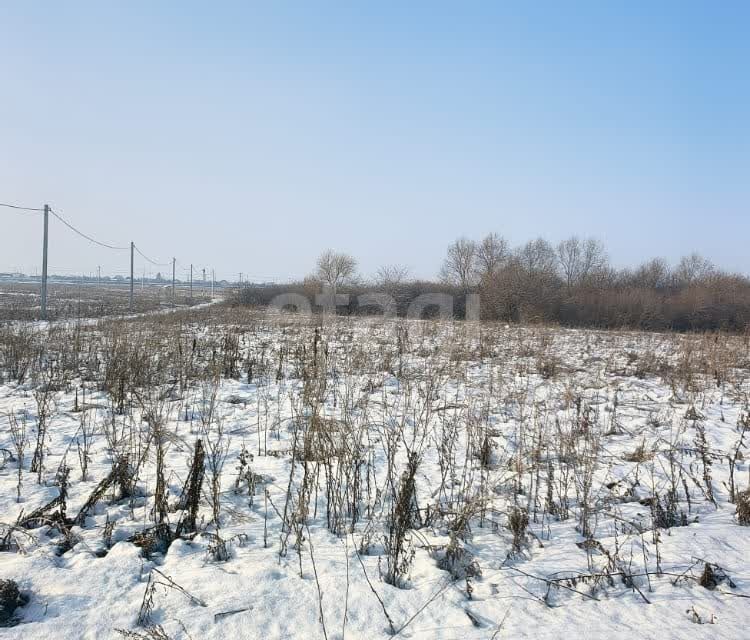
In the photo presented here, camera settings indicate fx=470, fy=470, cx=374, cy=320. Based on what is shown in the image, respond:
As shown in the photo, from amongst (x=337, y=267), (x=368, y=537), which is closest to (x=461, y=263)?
(x=337, y=267)

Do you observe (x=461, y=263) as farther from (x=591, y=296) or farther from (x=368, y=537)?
(x=368, y=537)

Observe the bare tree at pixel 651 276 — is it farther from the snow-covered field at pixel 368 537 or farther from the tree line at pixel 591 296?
the snow-covered field at pixel 368 537

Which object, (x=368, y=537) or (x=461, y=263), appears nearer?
(x=368, y=537)

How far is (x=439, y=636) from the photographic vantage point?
80.9 inches

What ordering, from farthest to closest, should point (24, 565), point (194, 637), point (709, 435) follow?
point (709, 435) → point (24, 565) → point (194, 637)

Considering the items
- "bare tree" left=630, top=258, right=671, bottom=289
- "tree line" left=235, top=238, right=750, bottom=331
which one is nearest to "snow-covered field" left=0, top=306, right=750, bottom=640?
"tree line" left=235, top=238, right=750, bottom=331

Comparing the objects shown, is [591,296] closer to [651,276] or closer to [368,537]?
[651,276]

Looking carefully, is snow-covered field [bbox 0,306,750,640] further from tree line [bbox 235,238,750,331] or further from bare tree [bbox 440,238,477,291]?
bare tree [bbox 440,238,477,291]

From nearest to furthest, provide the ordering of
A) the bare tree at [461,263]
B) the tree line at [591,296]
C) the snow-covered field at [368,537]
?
the snow-covered field at [368,537]
the tree line at [591,296]
the bare tree at [461,263]

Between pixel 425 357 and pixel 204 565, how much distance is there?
7.64 m

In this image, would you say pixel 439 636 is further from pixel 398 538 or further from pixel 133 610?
pixel 133 610

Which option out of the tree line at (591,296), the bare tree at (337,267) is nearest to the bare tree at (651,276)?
the tree line at (591,296)

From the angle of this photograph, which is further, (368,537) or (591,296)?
(591,296)

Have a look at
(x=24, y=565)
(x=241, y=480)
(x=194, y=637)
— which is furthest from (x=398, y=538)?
(x=24, y=565)
